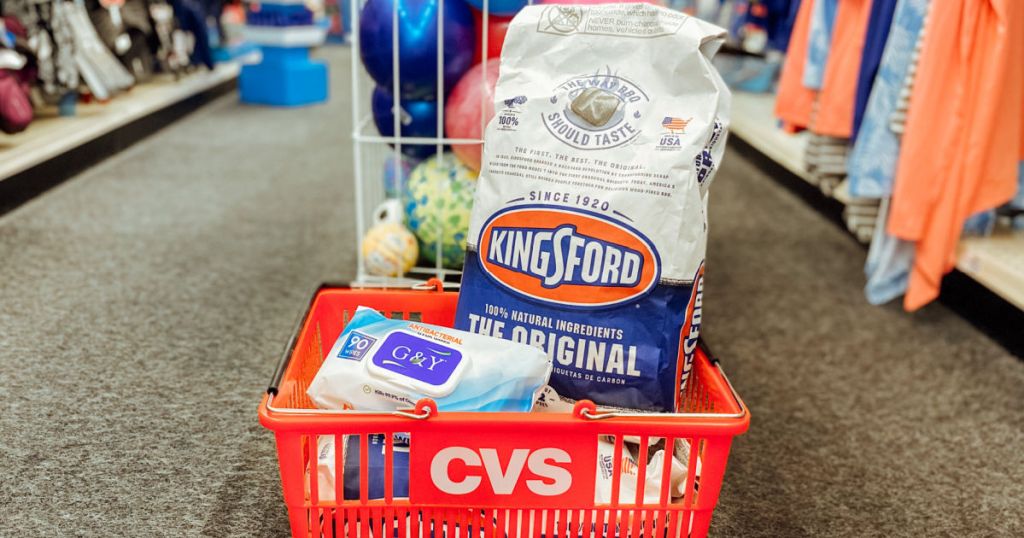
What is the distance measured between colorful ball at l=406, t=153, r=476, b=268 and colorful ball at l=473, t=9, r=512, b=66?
18 centimetres

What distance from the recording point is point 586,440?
27.1 inches

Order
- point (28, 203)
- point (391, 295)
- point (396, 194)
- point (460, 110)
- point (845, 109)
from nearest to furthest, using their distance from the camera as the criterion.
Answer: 1. point (391, 295)
2. point (460, 110)
3. point (396, 194)
4. point (845, 109)
5. point (28, 203)

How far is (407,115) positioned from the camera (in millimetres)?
1308

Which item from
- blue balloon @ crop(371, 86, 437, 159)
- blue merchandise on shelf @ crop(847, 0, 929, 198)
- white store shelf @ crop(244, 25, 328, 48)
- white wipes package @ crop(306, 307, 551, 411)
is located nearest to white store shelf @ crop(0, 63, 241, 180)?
white store shelf @ crop(244, 25, 328, 48)

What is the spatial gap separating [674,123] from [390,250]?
622 mm

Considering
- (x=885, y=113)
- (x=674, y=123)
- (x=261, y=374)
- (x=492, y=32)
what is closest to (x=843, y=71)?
(x=885, y=113)

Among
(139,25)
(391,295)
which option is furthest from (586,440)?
(139,25)

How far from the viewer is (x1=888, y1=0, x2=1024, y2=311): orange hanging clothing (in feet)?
4.69

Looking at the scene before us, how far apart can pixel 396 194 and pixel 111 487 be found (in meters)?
0.66

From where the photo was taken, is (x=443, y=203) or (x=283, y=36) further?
(x=283, y=36)

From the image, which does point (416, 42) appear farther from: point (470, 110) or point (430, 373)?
point (430, 373)

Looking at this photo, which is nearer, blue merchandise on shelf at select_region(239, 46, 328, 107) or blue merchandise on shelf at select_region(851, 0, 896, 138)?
blue merchandise on shelf at select_region(851, 0, 896, 138)

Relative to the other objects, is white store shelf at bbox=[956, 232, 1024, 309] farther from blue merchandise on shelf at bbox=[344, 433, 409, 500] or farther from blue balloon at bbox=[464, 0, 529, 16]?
blue merchandise on shelf at bbox=[344, 433, 409, 500]

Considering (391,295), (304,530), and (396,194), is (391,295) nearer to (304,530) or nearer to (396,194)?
(304,530)
